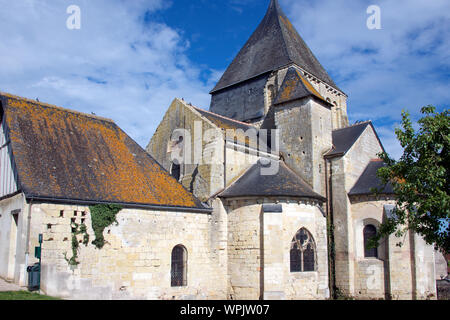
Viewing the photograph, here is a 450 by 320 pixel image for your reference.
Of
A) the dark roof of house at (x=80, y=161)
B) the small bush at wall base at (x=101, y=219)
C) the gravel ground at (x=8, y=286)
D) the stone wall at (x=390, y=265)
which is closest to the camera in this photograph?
the gravel ground at (x=8, y=286)

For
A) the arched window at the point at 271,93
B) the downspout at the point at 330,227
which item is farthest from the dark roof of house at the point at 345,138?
the arched window at the point at 271,93

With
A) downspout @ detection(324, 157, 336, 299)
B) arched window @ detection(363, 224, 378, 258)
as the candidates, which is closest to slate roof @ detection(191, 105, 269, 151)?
downspout @ detection(324, 157, 336, 299)

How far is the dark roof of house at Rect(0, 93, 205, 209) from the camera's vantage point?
12.8 m

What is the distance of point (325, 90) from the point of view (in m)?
23.7

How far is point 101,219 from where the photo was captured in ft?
42.9

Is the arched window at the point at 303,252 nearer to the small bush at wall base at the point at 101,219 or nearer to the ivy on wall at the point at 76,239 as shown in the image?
the small bush at wall base at the point at 101,219

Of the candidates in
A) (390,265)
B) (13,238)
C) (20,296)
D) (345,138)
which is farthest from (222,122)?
(20,296)

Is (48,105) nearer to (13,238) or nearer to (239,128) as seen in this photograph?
(13,238)

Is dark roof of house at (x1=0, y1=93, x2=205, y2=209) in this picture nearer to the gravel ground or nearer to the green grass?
the gravel ground

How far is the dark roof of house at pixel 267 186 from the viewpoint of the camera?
15.8m

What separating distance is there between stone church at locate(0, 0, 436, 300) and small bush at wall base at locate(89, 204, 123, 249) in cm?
18

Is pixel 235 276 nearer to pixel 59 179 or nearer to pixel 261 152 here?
pixel 261 152

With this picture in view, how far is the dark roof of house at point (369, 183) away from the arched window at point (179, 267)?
778 cm

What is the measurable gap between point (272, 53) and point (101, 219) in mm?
14641
